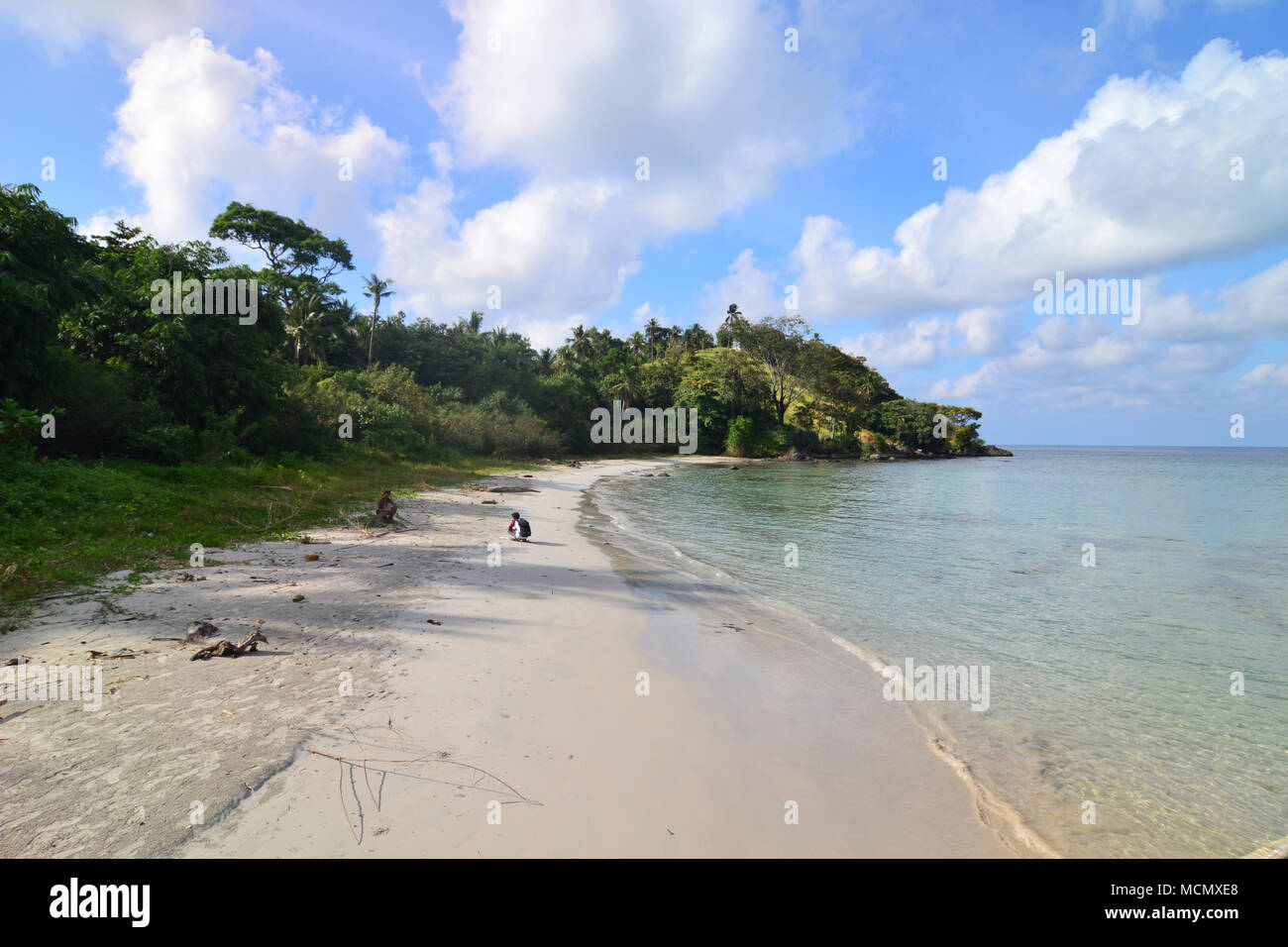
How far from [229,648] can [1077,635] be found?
12.2 meters

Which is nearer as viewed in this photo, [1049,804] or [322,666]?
[1049,804]

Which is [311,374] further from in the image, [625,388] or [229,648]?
[625,388]

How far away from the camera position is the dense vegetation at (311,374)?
14.1 meters

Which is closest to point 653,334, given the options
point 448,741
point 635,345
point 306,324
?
point 635,345

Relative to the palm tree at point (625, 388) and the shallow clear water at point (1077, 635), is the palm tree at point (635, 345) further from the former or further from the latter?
the shallow clear water at point (1077, 635)

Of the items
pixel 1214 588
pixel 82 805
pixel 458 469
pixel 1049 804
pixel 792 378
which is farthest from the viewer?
pixel 792 378

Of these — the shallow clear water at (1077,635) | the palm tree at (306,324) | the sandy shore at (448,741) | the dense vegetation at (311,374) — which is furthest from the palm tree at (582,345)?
the sandy shore at (448,741)

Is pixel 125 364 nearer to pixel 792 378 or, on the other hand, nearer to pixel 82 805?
pixel 82 805

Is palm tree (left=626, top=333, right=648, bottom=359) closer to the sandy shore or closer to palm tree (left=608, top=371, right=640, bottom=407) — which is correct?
palm tree (left=608, top=371, right=640, bottom=407)

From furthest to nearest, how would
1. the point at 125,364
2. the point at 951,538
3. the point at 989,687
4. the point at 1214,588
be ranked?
the point at 951,538
the point at 125,364
the point at 1214,588
the point at 989,687

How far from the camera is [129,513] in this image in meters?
11.4
